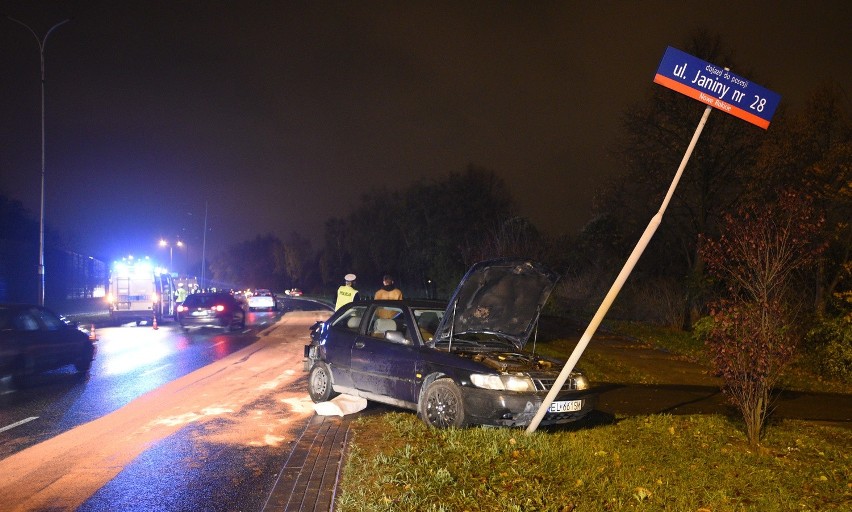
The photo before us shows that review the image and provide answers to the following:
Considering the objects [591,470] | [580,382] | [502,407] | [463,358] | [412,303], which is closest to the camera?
[591,470]

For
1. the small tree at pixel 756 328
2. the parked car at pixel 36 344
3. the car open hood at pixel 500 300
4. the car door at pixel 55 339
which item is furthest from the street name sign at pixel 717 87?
the car door at pixel 55 339

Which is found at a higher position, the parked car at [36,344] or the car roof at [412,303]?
the car roof at [412,303]

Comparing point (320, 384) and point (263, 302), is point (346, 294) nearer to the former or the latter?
point (320, 384)

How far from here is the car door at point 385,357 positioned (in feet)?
27.9

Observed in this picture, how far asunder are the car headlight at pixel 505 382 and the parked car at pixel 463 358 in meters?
0.01

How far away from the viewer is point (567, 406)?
7.67 m

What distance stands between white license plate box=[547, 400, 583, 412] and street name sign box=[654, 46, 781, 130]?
137 inches

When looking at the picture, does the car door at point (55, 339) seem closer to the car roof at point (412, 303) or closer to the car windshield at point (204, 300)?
the car roof at point (412, 303)

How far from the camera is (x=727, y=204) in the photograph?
25484 mm

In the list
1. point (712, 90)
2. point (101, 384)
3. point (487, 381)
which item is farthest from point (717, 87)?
point (101, 384)

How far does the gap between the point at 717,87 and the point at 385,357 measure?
494 cm

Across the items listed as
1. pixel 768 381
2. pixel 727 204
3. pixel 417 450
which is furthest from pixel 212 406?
pixel 727 204

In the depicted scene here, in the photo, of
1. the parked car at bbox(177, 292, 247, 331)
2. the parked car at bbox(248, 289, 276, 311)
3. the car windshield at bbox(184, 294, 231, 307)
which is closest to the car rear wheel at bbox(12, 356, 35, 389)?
the parked car at bbox(177, 292, 247, 331)

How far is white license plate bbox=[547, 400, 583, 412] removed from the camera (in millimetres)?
7539
